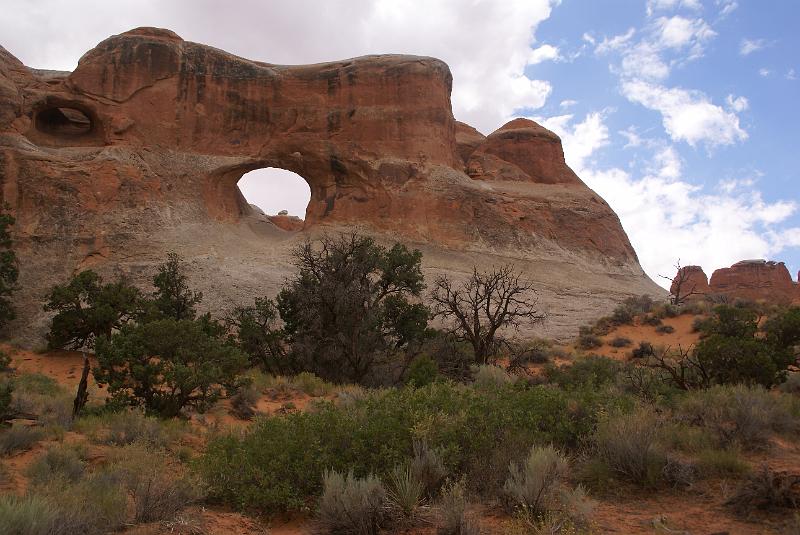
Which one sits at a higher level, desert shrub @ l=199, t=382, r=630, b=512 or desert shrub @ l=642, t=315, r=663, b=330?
desert shrub @ l=642, t=315, r=663, b=330

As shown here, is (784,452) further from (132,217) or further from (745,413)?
(132,217)

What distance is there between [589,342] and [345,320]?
415 inches

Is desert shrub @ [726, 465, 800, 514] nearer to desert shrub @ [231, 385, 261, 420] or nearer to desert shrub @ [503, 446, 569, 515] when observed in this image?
desert shrub @ [503, 446, 569, 515]

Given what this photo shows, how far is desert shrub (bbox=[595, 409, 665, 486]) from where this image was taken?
475 cm

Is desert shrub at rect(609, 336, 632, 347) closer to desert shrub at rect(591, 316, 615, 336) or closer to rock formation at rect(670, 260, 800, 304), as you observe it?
desert shrub at rect(591, 316, 615, 336)

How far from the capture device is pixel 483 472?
192 inches

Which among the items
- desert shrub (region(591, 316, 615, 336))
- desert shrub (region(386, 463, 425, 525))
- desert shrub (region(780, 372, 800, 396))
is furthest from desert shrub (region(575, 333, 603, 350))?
desert shrub (region(386, 463, 425, 525))

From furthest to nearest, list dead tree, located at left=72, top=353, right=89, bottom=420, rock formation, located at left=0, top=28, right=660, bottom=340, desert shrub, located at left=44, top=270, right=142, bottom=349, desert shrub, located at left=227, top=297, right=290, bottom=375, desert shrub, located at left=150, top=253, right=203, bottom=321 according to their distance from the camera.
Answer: rock formation, located at left=0, top=28, right=660, bottom=340, desert shrub, located at left=150, top=253, right=203, bottom=321, desert shrub, located at left=44, top=270, right=142, bottom=349, desert shrub, located at left=227, top=297, right=290, bottom=375, dead tree, located at left=72, top=353, right=89, bottom=420

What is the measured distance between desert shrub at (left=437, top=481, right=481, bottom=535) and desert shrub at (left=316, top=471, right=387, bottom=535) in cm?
49

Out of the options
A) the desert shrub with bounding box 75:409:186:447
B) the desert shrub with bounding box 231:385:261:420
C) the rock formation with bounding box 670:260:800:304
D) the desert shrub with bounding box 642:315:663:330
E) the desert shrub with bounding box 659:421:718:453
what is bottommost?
the desert shrub with bounding box 231:385:261:420

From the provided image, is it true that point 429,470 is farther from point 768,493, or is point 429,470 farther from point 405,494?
point 768,493

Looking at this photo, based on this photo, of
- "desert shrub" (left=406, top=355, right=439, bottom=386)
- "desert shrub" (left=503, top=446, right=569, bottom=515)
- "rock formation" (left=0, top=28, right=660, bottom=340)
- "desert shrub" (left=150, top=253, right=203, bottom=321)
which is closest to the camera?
"desert shrub" (left=503, top=446, right=569, bottom=515)

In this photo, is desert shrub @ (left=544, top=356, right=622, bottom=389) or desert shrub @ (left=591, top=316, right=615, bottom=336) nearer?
desert shrub @ (left=544, top=356, right=622, bottom=389)

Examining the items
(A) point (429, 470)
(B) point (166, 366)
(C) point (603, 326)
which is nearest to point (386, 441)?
(A) point (429, 470)
